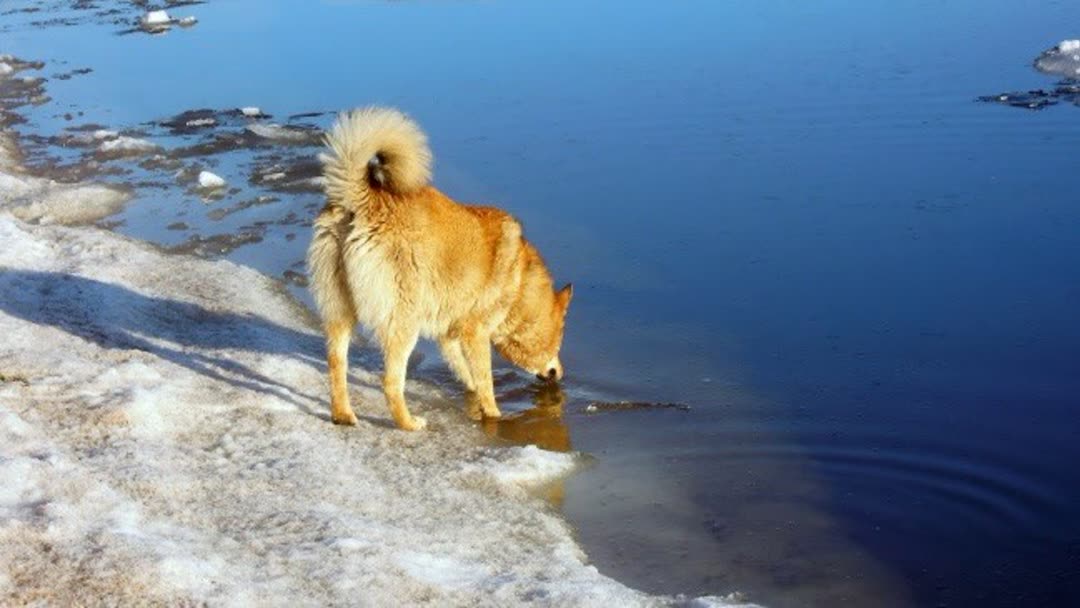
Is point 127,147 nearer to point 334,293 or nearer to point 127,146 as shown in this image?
point 127,146

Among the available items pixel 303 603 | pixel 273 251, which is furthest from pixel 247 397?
pixel 273 251

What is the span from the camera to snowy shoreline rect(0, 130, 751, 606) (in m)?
4.84

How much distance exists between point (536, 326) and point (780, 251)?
318cm

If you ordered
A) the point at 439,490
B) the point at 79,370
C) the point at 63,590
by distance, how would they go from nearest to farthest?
1. the point at 63,590
2. the point at 439,490
3. the point at 79,370

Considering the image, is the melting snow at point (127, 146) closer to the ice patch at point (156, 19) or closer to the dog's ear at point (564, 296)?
the dog's ear at point (564, 296)

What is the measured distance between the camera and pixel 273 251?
11.5m

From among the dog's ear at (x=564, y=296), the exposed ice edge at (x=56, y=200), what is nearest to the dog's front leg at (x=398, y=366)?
the dog's ear at (x=564, y=296)

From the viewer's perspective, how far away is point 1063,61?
612 inches

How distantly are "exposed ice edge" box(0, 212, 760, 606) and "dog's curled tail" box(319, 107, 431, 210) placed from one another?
1435 millimetres

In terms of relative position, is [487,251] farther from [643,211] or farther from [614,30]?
[614,30]

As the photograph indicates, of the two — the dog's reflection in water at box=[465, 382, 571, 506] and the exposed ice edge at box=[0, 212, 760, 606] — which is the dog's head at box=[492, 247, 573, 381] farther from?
the exposed ice edge at box=[0, 212, 760, 606]

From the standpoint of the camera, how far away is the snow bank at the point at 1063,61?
15295mm

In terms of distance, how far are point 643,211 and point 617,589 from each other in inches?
277

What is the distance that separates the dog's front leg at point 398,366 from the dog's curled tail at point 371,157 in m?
0.84
